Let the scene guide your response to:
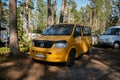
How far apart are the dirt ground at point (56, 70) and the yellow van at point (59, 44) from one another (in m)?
0.46

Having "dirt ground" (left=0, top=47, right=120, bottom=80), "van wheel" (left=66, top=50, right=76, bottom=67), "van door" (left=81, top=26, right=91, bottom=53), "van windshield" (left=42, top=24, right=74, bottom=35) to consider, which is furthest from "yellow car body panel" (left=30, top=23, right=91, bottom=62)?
"van door" (left=81, top=26, right=91, bottom=53)

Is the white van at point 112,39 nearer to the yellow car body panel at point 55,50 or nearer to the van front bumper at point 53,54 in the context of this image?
the yellow car body panel at point 55,50

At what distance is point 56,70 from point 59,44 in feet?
3.82

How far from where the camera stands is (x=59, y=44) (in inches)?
396

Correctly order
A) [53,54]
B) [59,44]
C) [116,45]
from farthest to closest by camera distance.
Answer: [116,45] → [59,44] → [53,54]

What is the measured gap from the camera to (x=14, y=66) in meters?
10.3

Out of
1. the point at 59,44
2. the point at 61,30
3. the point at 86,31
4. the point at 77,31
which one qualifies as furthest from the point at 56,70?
the point at 86,31

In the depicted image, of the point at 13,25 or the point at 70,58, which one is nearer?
the point at 70,58

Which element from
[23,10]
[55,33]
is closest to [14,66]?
[55,33]

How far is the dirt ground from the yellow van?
0.46 metres

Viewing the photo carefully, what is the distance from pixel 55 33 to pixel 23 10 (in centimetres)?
4279

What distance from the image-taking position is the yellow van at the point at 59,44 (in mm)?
10016

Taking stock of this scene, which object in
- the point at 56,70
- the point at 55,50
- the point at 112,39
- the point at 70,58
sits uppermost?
the point at 112,39

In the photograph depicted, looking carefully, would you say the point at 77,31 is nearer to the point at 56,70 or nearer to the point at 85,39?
the point at 85,39
